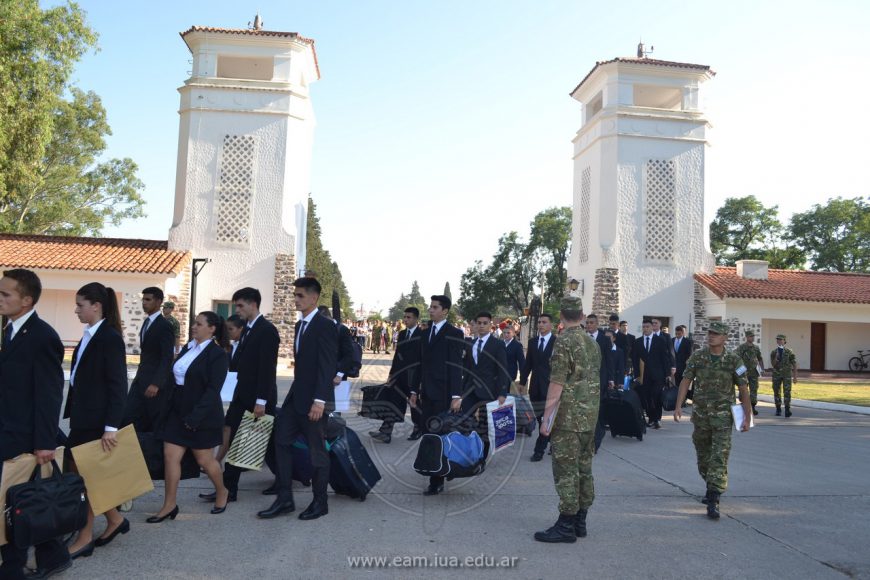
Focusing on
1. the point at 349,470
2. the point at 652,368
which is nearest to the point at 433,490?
the point at 349,470

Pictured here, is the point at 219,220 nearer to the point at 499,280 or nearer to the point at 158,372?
the point at 158,372

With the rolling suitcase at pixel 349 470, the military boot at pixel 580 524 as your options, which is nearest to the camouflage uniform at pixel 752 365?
the military boot at pixel 580 524

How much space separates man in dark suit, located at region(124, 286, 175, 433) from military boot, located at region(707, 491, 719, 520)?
4.61 m

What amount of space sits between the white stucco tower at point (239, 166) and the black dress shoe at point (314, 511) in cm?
1924

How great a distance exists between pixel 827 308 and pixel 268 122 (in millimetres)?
23330

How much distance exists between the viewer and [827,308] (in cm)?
2594

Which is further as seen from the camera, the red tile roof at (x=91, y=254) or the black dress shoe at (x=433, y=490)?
the red tile roof at (x=91, y=254)

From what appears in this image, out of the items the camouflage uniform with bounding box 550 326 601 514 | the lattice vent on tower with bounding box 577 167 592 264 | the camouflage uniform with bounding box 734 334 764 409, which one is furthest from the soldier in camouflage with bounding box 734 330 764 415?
the lattice vent on tower with bounding box 577 167 592 264

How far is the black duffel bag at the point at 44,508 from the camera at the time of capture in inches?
140

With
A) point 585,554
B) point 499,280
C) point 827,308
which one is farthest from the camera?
point 499,280

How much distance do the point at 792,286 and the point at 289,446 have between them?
26.7 meters

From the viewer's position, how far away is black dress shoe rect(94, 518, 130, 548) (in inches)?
175

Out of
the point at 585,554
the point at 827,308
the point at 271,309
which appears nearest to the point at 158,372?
the point at 585,554

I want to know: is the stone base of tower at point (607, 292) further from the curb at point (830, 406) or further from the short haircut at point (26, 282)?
the short haircut at point (26, 282)
